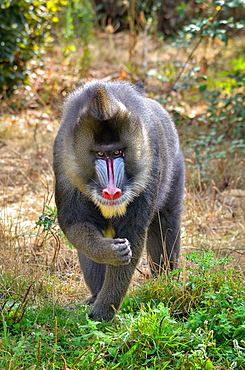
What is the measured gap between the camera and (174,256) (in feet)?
14.8

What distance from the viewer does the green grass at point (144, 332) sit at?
297cm

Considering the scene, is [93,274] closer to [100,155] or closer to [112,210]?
[112,210]

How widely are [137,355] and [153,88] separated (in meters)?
6.91

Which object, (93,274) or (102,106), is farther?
(93,274)

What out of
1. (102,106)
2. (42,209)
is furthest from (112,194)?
(42,209)

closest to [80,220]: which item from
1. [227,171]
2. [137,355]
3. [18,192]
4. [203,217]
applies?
[137,355]

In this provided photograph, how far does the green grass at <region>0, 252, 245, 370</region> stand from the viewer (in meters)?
2.97

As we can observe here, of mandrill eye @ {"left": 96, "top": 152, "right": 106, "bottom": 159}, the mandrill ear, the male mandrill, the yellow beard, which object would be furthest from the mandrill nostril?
the mandrill ear

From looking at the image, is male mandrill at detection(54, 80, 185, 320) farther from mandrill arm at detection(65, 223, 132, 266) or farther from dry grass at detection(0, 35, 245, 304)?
dry grass at detection(0, 35, 245, 304)

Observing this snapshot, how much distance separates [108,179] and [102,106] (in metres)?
0.45

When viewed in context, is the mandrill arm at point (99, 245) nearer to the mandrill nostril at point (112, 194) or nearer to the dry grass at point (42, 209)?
the mandrill nostril at point (112, 194)

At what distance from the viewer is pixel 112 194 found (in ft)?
10.6

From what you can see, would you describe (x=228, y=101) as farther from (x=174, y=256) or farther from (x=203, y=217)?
(x=174, y=256)

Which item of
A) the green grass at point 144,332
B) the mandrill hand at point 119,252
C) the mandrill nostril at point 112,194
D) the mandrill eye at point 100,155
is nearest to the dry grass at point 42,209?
the green grass at point 144,332
